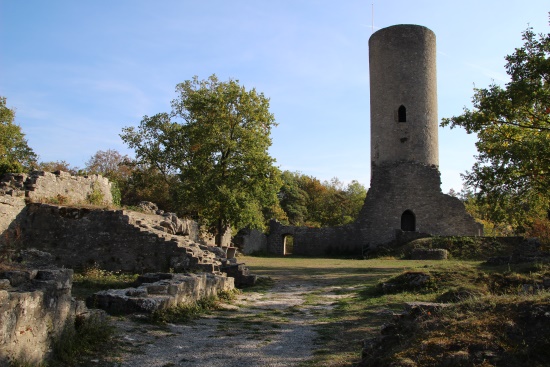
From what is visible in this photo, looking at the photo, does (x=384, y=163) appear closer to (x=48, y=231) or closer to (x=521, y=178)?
(x=521, y=178)

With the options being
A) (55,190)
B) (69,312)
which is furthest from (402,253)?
(69,312)

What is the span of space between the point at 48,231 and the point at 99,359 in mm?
9851

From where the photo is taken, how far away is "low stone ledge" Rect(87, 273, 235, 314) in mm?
7492

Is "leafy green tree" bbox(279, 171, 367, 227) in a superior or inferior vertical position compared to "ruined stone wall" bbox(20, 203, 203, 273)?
superior

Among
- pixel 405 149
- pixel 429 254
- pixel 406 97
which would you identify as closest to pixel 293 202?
pixel 405 149

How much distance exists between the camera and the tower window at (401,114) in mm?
30547

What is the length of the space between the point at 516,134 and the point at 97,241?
14.0 metres

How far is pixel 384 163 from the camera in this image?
30688mm

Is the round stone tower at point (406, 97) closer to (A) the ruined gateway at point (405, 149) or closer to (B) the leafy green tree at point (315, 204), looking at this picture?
(A) the ruined gateway at point (405, 149)

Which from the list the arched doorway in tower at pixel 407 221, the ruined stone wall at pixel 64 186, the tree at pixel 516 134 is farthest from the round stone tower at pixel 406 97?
the ruined stone wall at pixel 64 186

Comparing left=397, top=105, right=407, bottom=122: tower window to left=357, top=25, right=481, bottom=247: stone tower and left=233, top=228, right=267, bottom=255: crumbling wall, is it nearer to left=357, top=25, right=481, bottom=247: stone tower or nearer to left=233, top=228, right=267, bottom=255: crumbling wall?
left=357, top=25, right=481, bottom=247: stone tower

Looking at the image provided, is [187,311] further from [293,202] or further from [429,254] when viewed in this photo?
[293,202]

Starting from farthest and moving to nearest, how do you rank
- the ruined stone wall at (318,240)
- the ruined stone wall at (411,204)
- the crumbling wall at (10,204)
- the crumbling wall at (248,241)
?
the ruined stone wall at (318,240), the crumbling wall at (248,241), the ruined stone wall at (411,204), the crumbling wall at (10,204)

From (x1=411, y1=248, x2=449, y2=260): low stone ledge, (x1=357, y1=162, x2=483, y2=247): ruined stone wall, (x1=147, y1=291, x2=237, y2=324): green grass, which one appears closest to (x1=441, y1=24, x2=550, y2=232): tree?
(x1=411, y1=248, x2=449, y2=260): low stone ledge
